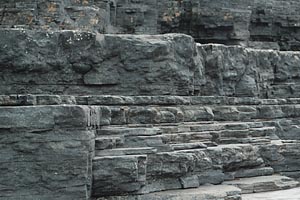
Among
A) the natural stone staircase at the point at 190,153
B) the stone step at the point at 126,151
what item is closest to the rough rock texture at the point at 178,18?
the natural stone staircase at the point at 190,153

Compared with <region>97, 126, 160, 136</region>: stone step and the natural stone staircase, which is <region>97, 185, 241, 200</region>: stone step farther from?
<region>97, 126, 160, 136</region>: stone step

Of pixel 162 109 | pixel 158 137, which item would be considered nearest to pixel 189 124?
pixel 162 109

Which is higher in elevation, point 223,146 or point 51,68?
point 51,68

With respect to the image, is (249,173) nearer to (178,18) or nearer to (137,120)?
(137,120)

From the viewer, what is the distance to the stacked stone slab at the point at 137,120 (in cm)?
537

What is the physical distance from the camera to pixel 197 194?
240 inches

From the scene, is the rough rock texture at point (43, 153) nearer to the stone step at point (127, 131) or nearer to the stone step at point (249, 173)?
the stone step at point (127, 131)

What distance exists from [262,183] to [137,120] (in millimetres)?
2126

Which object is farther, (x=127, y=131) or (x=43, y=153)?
(x=127, y=131)

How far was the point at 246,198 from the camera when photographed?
6.64m

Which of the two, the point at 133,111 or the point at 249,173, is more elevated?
the point at 133,111

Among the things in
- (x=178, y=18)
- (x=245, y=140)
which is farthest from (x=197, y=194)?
(x=178, y=18)

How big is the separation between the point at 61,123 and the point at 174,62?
130 inches

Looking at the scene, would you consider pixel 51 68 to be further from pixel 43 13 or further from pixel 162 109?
pixel 43 13
